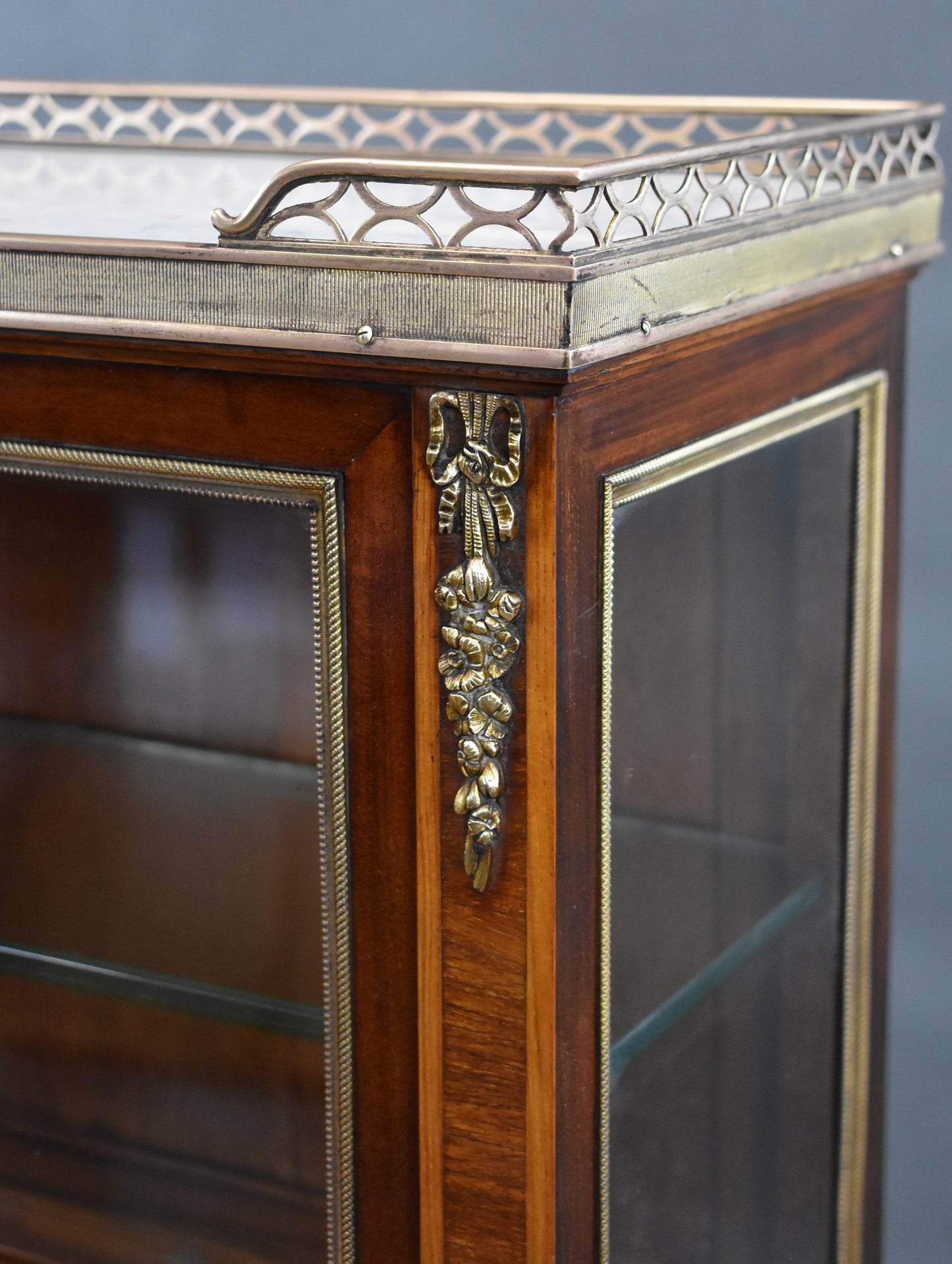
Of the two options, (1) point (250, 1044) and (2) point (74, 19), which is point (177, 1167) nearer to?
(1) point (250, 1044)

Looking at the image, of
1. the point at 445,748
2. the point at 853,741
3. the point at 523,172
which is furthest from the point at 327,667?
the point at 853,741

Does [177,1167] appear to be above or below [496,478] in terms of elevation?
below

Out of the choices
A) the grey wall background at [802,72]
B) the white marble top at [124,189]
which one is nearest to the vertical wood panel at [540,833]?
the white marble top at [124,189]

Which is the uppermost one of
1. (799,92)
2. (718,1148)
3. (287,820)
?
(799,92)

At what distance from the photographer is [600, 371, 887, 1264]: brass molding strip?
2.31ft

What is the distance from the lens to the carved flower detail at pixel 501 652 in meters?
0.64

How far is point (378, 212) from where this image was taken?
0.62 meters

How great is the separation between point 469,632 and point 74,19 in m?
1.03

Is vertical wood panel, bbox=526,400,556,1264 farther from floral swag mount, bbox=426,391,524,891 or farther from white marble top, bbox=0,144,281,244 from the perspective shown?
white marble top, bbox=0,144,281,244

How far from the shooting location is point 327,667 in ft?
2.26

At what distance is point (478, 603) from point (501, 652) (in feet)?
0.06

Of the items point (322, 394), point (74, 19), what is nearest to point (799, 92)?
point (74, 19)

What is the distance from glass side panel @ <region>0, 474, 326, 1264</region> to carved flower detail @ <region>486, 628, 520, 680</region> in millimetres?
85

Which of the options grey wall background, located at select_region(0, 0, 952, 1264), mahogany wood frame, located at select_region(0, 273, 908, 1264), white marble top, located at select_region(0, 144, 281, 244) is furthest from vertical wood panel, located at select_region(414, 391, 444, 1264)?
grey wall background, located at select_region(0, 0, 952, 1264)
